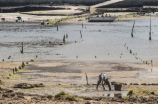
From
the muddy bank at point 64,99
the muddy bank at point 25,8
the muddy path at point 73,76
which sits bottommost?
the muddy path at point 73,76

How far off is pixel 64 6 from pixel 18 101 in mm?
137659

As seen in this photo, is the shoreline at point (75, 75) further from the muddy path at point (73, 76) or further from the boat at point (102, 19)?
the boat at point (102, 19)

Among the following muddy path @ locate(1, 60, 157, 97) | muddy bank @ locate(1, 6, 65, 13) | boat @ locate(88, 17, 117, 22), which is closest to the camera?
muddy path @ locate(1, 60, 157, 97)

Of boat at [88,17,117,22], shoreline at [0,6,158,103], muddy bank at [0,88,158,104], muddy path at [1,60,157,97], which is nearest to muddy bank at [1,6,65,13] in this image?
boat at [88,17,117,22]

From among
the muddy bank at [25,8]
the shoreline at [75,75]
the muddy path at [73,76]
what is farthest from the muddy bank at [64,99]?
the muddy bank at [25,8]

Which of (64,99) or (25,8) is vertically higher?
(25,8)

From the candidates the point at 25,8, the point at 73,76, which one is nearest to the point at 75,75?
the point at 73,76

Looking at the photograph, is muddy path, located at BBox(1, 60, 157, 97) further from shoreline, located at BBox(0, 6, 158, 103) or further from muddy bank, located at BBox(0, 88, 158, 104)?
muddy bank, located at BBox(0, 88, 158, 104)

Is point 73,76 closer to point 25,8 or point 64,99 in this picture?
point 64,99

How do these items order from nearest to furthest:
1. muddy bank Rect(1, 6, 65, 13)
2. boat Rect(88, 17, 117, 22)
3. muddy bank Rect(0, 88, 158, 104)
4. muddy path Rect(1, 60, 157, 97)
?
muddy bank Rect(0, 88, 158, 104), muddy path Rect(1, 60, 157, 97), boat Rect(88, 17, 117, 22), muddy bank Rect(1, 6, 65, 13)

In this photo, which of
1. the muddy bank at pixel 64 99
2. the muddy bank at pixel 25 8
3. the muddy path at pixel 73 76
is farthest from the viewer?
the muddy bank at pixel 25 8

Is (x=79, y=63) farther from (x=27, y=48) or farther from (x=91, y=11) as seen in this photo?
(x=91, y=11)

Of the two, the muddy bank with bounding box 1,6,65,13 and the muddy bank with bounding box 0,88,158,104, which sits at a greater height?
the muddy bank with bounding box 1,6,65,13

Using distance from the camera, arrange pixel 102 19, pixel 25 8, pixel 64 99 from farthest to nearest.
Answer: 1. pixel 25 8
2. pixel 102 19
3. pixel 64 99
